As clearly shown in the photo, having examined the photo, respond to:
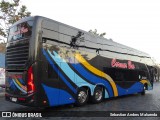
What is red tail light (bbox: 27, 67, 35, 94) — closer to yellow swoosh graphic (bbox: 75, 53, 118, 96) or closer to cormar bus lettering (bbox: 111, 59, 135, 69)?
yellow swoosh graphic (bbox: 75, 53, 118, 96)

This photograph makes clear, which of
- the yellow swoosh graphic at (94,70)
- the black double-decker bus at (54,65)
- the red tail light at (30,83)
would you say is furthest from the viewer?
→ the yellow swoosh graphic at (94,70)

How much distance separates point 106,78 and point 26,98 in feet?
19.3

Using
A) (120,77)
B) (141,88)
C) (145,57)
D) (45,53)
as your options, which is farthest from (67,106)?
(145,57)

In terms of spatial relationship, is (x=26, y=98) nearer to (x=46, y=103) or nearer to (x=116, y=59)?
(x=46, y=103)

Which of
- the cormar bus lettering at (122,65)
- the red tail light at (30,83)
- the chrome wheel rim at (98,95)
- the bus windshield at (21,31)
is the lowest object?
the chrome wheel rim at (98,95)

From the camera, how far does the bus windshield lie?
9.23 m

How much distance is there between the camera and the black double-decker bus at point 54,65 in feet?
29.2

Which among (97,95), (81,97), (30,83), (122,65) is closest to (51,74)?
(30,83)

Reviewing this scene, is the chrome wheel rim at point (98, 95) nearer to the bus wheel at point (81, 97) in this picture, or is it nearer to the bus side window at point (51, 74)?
the bus wheel at point (81, 97)

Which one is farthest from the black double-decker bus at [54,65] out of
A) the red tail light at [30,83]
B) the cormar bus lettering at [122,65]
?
the cormar bus lettering at [122,65]

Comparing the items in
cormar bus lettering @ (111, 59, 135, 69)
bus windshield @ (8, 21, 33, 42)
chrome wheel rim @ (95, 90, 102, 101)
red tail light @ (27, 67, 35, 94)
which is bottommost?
chrome wheel rim @ (95, 90, 102, 101)

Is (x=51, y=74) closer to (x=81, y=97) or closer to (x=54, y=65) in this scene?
(x=54, y=65)

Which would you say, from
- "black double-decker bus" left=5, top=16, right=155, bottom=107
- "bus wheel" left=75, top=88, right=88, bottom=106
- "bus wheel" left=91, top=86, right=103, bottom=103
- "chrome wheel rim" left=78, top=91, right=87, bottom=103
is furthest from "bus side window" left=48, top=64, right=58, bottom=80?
"bus wheel" left=91, top=86, right=103, bottom=103

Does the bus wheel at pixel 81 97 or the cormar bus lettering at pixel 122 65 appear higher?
the cormar bus lettering at pixel 122 65
